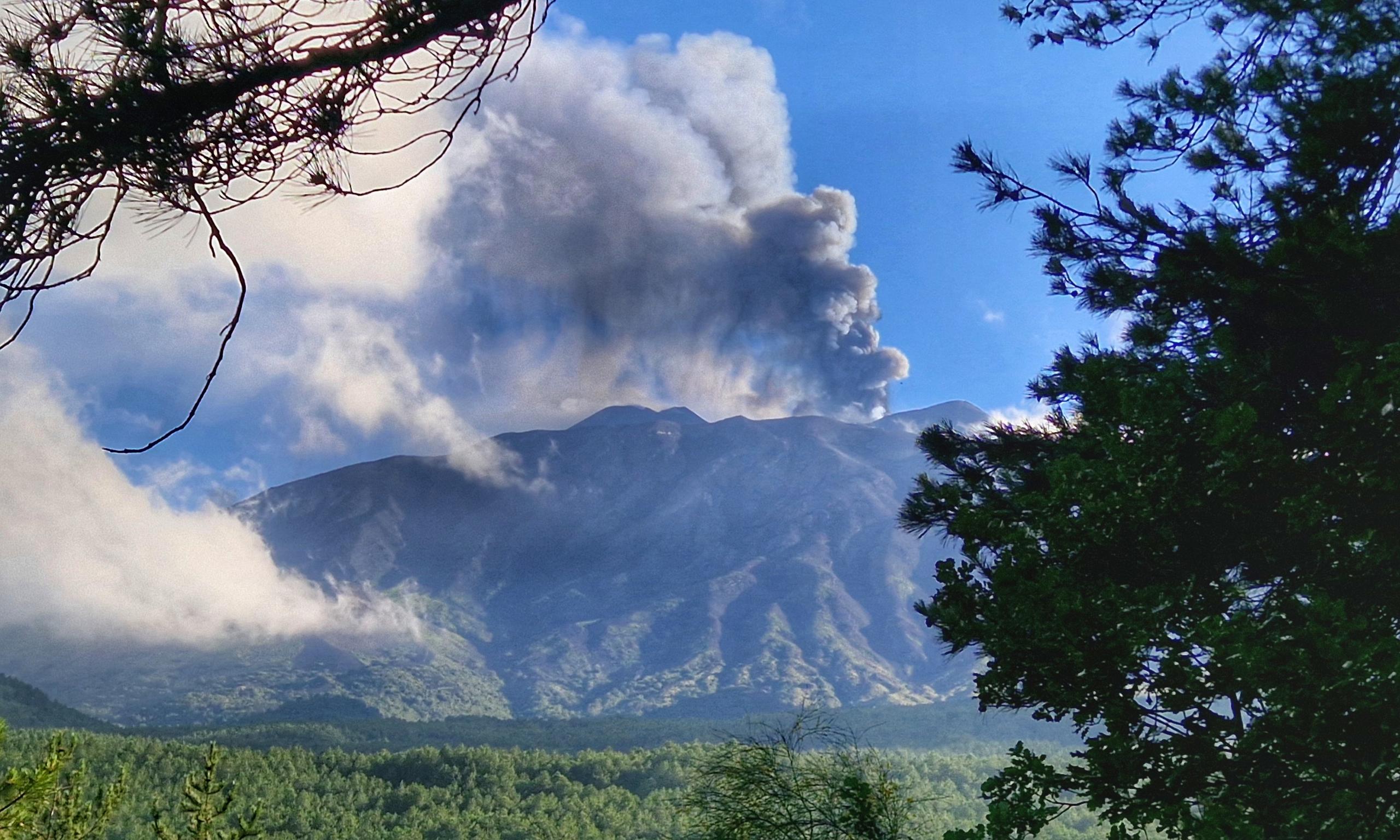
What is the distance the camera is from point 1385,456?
4.09 metres

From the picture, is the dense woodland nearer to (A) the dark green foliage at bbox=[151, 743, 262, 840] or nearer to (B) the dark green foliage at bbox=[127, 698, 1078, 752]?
(B) the dark green foliage at bbox=[127, 698, 1078, 752]

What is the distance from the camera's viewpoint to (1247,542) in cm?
456

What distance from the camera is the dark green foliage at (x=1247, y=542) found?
3.66 m

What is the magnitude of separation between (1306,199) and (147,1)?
5.67 metres

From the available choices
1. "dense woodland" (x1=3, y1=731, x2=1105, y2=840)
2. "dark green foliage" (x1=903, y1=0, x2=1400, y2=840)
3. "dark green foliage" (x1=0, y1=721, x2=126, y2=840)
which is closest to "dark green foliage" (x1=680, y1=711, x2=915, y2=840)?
"dark green foliage" (x1=903, y1=0, x2=1400, y2=840)

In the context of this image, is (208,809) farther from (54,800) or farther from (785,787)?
(785,787)

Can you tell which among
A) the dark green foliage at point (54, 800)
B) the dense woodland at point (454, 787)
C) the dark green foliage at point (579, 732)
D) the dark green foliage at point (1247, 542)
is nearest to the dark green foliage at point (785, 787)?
the dark green foliage at point (1247, 542)

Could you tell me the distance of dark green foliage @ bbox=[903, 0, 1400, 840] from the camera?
12.0 feet

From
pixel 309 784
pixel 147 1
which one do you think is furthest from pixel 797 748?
pixel 309 784

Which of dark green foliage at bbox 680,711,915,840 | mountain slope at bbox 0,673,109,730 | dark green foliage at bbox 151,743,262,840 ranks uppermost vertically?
mountain slope at bbox 0,673,109,730

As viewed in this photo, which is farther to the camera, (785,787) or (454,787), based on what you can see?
(454,787)

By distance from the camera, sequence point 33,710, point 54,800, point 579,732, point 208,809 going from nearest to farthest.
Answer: point 54,800
point 208,809
point 579,732
point 33,710

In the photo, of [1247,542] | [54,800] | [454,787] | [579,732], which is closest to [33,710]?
[579,732]

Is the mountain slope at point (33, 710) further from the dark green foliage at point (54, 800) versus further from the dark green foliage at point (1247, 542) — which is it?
the dark green foliage at point (1247, 542)
